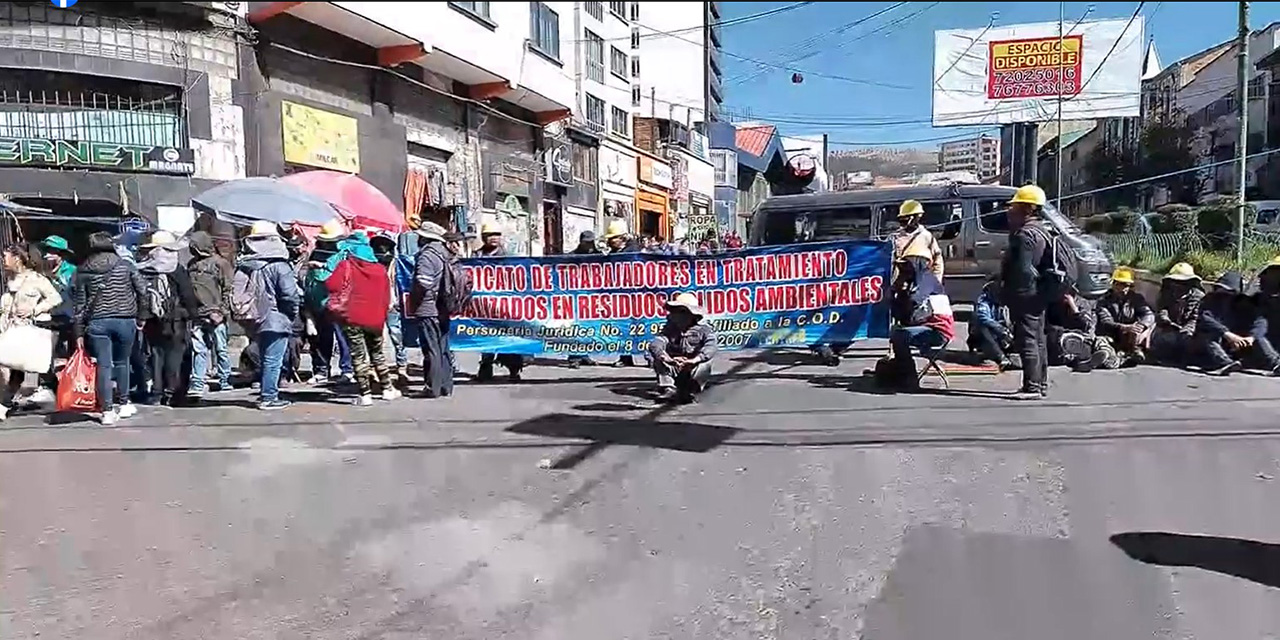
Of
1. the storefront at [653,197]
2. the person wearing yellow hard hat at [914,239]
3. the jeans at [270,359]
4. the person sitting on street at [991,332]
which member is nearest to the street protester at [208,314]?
the jeans at [270,359]

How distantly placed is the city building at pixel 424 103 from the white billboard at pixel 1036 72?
11.4m

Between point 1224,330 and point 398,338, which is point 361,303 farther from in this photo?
point 1224,330

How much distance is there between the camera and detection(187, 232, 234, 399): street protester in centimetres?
820

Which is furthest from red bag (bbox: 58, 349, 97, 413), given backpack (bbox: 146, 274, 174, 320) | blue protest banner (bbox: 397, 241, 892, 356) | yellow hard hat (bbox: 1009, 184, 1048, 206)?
yellow hard hat (bbox: 1009, 184, 1048, 206)

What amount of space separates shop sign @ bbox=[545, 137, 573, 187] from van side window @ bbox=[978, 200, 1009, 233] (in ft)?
47.4

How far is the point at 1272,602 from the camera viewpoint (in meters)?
3.49

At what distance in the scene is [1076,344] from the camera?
9055 millimetres

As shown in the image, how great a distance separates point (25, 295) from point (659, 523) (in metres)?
5.80

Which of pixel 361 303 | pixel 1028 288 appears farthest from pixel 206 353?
pixel 1028 288

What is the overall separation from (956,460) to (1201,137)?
1387 inches

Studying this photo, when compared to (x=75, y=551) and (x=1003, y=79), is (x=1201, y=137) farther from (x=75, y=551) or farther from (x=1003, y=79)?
(x=75, y=551)

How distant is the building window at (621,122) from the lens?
39156 millimetres

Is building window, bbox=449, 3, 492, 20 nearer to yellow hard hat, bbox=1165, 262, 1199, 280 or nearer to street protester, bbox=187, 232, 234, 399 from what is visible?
street protester, bbox=187, 232, 234, 399

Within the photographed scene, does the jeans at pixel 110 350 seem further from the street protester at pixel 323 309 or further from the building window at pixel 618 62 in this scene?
the building window at pixel 618 62
